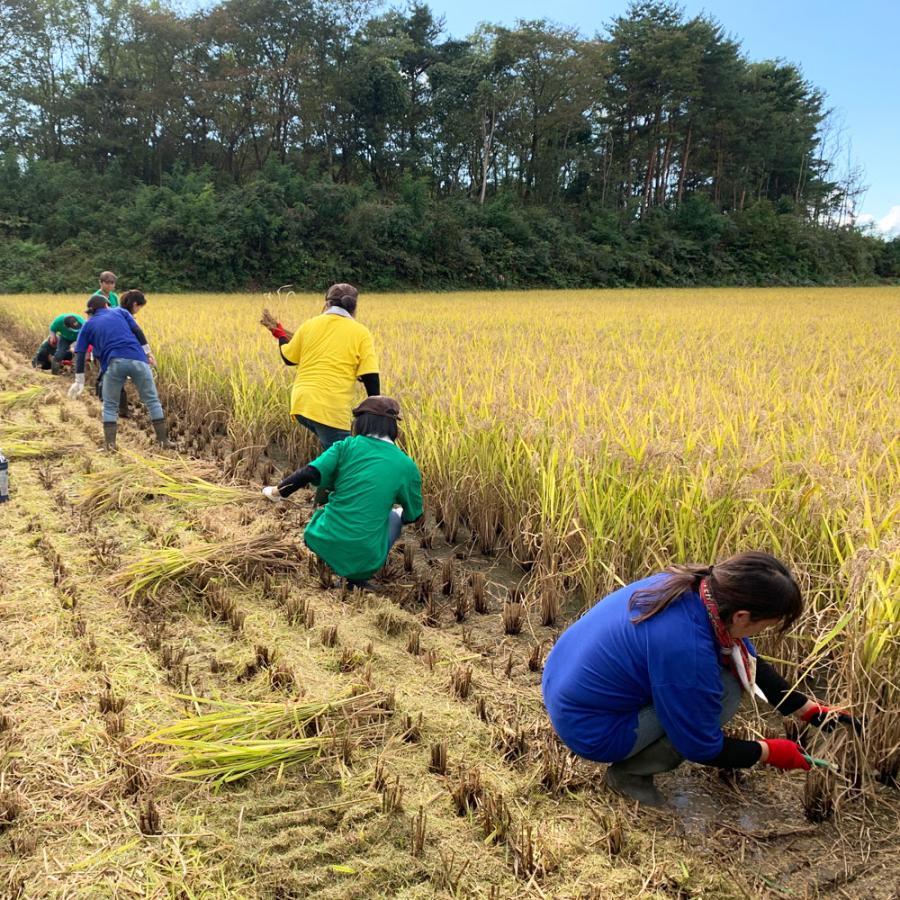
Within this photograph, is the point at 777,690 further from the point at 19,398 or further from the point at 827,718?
the point at 19,398

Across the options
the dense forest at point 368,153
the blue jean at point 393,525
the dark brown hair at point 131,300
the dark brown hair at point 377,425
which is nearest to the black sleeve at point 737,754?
the blue jean at point 393,525

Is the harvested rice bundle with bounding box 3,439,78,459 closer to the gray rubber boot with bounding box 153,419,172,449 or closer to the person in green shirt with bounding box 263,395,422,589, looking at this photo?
the gray rubber boot with bounding box 153,419,172,449

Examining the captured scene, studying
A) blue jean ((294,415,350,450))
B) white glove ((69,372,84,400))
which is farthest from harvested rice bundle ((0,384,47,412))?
blue jean ((294,415,350,450))

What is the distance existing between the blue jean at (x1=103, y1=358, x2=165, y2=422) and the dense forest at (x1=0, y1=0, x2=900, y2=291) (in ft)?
59.8

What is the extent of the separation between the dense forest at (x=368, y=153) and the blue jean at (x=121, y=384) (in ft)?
59.8

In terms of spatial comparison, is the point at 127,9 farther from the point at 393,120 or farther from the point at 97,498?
the point at 97,498

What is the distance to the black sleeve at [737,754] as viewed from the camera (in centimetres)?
176

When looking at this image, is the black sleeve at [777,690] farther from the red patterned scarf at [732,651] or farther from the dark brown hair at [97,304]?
the dark brown hair at [97,304]

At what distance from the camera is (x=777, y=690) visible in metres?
1.92

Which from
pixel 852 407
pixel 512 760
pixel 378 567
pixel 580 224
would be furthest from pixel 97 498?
pixel 580 224

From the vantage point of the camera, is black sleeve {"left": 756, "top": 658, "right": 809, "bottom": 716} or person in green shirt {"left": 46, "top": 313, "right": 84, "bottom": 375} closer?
black sleeve {"left": 756, "top": 658, "right": 809, "bottom": 716}

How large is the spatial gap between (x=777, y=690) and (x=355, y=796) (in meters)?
1.24

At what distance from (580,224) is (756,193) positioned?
17830 millimetres

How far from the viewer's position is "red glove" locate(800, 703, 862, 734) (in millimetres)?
1905
